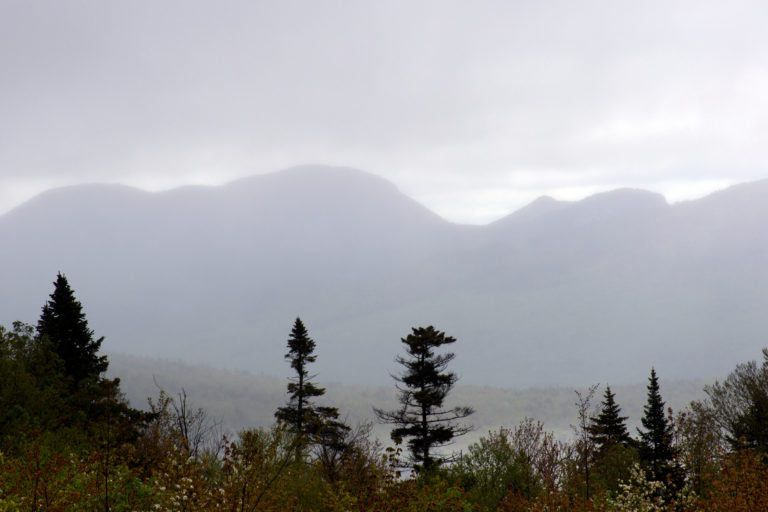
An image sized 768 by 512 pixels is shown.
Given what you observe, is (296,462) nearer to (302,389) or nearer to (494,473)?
(494,473)

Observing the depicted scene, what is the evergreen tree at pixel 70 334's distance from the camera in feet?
133

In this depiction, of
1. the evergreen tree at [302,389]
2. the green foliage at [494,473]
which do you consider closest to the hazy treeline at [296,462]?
the green foliage at [494,473]

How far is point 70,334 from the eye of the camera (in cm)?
4116

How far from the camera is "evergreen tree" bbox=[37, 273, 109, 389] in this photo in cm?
4056

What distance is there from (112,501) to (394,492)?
6.64 metres

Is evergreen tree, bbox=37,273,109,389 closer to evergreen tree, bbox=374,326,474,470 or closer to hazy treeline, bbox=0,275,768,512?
hazy treeline, bbox=0,275,768,512

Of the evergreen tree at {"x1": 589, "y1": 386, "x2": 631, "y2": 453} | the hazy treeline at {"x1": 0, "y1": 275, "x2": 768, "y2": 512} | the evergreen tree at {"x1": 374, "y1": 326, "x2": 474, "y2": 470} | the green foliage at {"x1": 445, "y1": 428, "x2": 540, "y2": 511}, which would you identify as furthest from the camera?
the evergreen tree at {"x1": 589, "y1": 386, "x2": 631, "y2": 453}

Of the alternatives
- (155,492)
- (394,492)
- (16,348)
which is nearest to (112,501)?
(155,492)

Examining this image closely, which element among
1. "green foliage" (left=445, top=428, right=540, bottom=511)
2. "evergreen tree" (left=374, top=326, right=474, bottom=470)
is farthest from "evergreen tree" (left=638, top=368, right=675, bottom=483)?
"evergreen tree" (left=374, top=326, right=474, bottom=470)

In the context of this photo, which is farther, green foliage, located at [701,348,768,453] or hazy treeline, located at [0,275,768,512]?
green foliage, located at [701,348,768,453]

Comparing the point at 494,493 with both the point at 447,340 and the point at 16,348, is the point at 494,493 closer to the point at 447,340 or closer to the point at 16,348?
the point at 447,340

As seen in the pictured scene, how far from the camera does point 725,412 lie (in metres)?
46.0

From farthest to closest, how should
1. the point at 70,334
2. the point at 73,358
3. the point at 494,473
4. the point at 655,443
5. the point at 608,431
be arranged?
the point at 608,431 → the point at 70,334 → the point at 73,358 → the point at 655,443 → the point at 494,473

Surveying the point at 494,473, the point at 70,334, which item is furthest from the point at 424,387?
the point at 70,334
